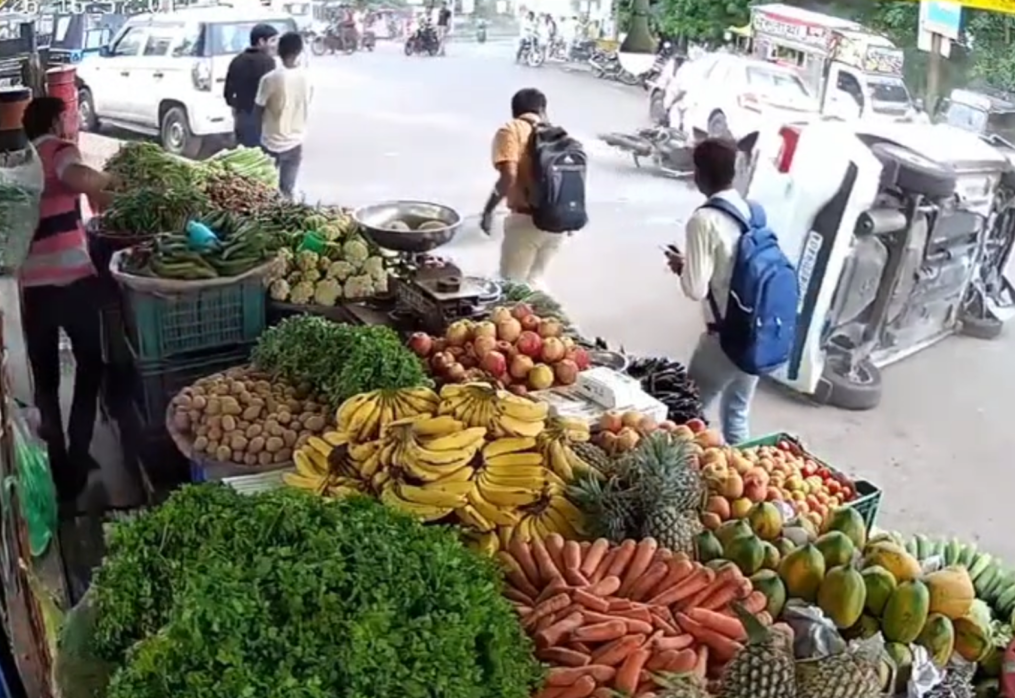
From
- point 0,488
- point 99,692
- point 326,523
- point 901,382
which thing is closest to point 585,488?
point 326,523

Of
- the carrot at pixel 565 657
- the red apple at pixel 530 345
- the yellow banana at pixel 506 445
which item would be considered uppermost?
the yellow banana at pixel 506 445

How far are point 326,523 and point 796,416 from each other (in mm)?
3899

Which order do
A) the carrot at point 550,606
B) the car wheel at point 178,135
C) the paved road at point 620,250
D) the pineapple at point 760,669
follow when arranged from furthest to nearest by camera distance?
the car wheel at point 178,135, the paved road at point 620,250, the carrot at point 550,606, the pineapple at point 760,669

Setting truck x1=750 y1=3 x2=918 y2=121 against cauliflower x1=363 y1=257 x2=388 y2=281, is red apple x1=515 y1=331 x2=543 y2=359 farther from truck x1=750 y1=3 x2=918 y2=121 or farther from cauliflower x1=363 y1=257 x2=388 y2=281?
truck x1=750 y1=3 x2=918 y2=121

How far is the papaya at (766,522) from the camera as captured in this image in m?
2.45

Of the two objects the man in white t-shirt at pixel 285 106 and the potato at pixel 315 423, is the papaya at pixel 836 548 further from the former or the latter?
the man in white t-shirt at pixel 285 106

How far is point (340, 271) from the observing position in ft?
13.9

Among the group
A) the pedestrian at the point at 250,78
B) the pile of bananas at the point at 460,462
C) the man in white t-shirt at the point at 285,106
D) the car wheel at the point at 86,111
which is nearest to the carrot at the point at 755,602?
the pile of bananas at the point at 460,462

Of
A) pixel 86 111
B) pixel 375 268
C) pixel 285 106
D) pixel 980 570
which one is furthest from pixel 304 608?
pixel 86 111

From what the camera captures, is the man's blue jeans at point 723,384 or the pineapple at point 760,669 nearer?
the pineapple at point 760,669

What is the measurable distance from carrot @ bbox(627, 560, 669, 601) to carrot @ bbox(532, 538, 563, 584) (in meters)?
0.15

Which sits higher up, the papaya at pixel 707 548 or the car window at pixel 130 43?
the car window at pixel 130 43

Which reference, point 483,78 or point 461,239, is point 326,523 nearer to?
point 461,239

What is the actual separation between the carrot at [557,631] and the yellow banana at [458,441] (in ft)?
1.99
